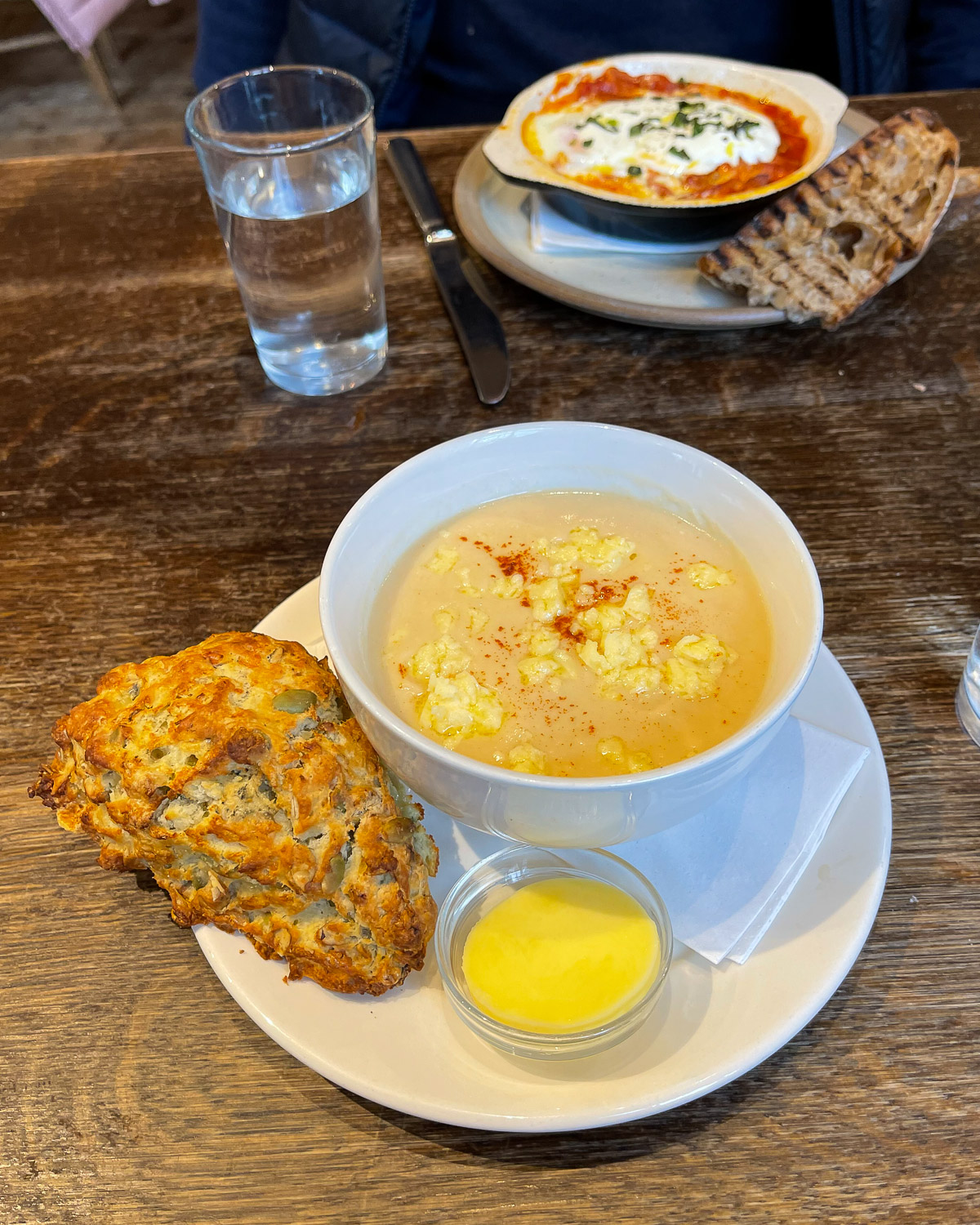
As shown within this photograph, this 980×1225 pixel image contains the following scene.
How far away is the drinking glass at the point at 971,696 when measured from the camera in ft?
3.75

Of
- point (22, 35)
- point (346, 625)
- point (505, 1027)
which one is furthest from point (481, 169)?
point (22, 35)

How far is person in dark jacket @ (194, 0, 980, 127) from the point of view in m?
2.54

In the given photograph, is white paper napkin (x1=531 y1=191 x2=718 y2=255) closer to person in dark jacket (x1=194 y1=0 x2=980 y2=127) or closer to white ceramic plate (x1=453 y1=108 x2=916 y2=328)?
white ceramic plate (x1=453 y1=108 x2=916 y2=328)

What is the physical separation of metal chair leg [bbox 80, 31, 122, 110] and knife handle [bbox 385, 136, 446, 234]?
12.8 ft

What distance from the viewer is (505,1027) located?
80cm

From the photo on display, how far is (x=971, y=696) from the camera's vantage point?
1.15m

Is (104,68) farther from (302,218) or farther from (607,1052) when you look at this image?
(607,1052)

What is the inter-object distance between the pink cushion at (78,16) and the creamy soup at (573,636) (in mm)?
3881

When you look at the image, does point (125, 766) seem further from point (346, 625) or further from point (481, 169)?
point (481, 169)

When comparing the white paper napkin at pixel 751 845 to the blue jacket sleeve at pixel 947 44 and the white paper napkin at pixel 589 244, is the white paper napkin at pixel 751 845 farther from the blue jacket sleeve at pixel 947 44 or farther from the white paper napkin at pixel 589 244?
the blue jacket sleeve at pixel 947 44

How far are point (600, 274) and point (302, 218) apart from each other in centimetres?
52

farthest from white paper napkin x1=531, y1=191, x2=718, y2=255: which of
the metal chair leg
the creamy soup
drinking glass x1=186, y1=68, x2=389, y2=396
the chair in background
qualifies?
the metal chair leg

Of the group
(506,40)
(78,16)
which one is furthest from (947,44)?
(78,16)

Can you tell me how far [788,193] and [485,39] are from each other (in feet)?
4.84
